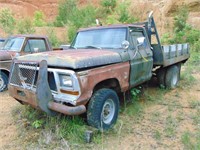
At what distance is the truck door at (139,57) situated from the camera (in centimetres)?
496

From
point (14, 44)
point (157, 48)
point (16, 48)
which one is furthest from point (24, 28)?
point (157, 48)

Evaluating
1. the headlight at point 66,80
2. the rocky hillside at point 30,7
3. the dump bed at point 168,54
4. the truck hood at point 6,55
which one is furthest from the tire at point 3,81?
the rocky hillside at point 30,7

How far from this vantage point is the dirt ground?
3902 mm

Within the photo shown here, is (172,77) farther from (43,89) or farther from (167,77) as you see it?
(43,89)

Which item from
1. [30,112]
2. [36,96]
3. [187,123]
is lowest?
[187,123]

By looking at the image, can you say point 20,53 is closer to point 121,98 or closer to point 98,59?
point 121,98

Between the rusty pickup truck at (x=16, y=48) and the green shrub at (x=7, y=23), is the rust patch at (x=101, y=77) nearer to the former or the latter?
the rusty pickup truck at (x=16, y=48)

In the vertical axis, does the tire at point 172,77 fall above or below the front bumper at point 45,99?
below

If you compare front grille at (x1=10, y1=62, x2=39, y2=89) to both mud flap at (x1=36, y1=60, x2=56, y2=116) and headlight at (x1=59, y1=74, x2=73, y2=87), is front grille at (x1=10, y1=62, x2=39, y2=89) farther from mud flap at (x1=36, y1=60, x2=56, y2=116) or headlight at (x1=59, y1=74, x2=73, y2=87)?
headlight at (x1=59, y1=74, x2=73, y2=87)

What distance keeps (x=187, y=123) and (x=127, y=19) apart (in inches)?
642

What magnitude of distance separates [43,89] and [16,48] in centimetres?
412

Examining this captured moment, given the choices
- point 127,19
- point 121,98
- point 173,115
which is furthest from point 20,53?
point 127,19

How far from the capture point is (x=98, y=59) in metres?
4.09

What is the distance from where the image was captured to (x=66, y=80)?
3.73m
